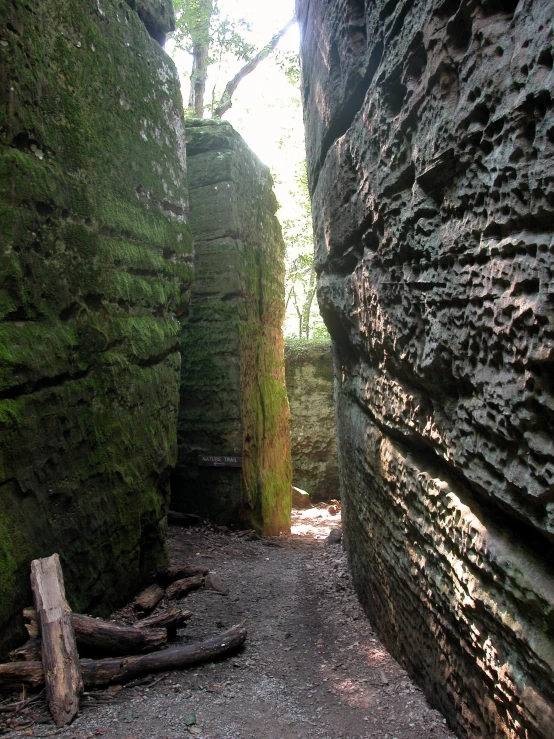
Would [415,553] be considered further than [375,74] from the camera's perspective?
No

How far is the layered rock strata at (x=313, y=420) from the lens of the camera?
30.0 ft

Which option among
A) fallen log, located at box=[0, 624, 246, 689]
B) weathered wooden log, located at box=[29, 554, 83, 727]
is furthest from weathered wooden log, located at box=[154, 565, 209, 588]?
weathered wooden log, located at box=[29, 554, 83, 727]

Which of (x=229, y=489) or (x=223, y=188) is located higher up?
(x=223, y=188)

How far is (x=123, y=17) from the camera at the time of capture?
3564 mm

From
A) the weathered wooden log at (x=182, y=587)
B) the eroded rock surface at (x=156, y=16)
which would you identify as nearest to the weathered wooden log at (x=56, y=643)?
the weathered wooden log at (x=182, y=587)

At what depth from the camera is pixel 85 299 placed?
2908 mm

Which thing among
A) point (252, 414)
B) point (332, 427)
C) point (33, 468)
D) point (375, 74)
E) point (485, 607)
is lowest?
point (332, 427)

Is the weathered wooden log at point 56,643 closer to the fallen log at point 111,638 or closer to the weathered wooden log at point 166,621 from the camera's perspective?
the fallen log at point 111,638

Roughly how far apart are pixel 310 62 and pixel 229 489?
385cm

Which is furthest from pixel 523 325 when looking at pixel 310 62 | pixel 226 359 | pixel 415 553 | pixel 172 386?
pixel 226 359

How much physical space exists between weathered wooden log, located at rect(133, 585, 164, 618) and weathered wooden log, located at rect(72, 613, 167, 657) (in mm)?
621

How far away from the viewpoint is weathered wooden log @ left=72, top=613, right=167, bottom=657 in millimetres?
2314

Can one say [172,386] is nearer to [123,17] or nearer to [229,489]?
[229,489]

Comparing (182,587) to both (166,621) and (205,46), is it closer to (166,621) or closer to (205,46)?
(166,621)
